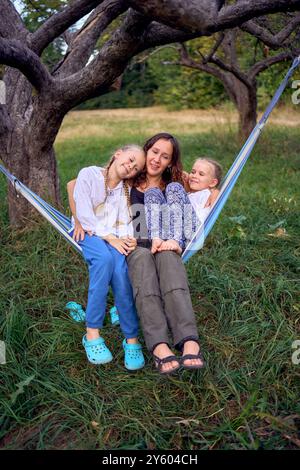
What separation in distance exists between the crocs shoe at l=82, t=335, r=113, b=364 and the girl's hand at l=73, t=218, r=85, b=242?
473mm

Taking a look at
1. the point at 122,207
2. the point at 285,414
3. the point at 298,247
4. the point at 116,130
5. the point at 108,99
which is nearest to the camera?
the point at 285,414

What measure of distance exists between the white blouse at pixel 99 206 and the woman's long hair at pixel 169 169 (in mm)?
116

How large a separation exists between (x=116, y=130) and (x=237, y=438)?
1073cm

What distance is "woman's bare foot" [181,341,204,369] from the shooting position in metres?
2.00

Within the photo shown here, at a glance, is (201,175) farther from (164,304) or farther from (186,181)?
(164,304)

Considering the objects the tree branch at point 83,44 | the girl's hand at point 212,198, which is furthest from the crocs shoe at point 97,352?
the tree branch at point 83,44

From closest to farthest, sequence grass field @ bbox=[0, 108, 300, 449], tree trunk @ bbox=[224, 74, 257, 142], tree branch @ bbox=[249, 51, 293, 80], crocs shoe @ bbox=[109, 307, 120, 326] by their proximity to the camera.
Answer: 1. grass field @ bbox=[0, 108, 300, 449]
2. crocs shoe @ bbox=[109, 307, 120, 326]
3. tree branch @ bbox=[249, 51, 293, 80]
4. tree trunk @ bbox=[224, 74, 257, 142]

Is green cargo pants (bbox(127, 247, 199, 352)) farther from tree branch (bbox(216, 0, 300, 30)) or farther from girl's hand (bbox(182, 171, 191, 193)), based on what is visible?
tree branch (bbox(216, 0, 300, 30))

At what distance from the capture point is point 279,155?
6941 mm

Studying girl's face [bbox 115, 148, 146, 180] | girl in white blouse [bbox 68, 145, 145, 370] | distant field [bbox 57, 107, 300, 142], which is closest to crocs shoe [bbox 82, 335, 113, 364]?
girl in white blouse [bbox 68, 145, 145, 370]

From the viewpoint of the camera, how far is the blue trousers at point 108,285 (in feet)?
7.23
